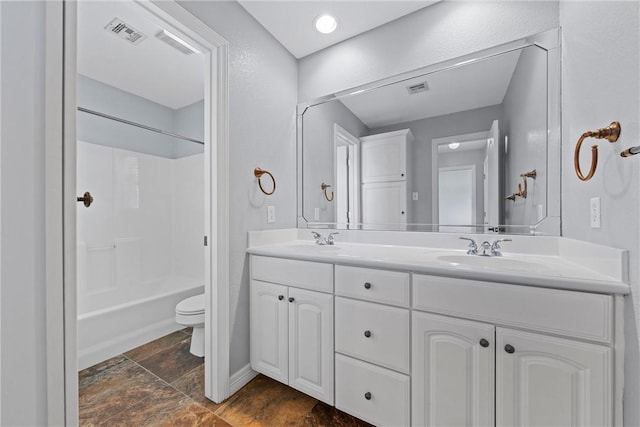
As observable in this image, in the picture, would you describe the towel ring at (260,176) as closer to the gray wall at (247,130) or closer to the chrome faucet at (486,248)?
the gray wall at (247,130)

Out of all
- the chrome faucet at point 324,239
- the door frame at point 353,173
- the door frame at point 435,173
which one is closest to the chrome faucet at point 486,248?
the door frame at point 435,173

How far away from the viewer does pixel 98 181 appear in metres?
2.52

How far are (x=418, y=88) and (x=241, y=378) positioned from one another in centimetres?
213

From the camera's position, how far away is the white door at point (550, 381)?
80cm

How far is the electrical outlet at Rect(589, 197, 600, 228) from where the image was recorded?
91 centimetres

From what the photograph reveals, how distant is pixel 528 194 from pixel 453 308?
82cm

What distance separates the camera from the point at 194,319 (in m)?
1.87

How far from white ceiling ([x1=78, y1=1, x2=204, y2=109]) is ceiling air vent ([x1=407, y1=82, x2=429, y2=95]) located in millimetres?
1657

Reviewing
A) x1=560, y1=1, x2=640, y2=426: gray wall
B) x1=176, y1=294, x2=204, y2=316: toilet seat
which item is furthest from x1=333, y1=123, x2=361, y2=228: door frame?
x1=176, y1=294, x2=204, y2=316: toilet seat

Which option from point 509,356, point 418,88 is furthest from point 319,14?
point 509,356

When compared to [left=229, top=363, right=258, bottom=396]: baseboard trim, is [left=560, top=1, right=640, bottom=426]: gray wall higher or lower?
higher

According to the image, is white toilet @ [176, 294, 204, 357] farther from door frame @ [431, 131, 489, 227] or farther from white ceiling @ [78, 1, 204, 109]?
white ceiling @ [78, 1, 204, 109]

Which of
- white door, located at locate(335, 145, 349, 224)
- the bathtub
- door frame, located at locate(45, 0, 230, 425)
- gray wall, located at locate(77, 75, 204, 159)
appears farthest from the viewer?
gray wall, located at locate(77, 75, 204, 159)

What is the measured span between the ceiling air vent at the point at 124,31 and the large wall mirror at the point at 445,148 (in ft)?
4.12
